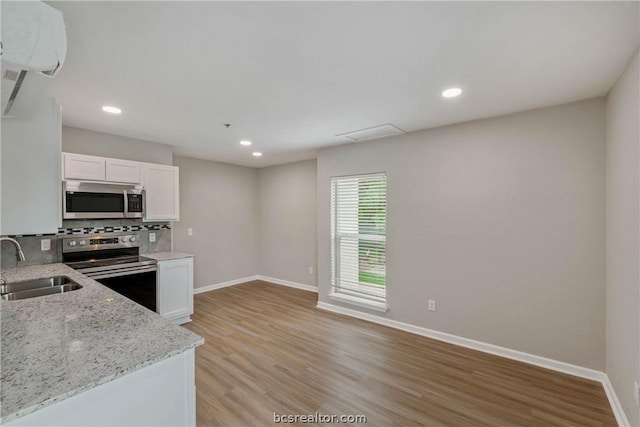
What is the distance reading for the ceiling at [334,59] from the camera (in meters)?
1.42

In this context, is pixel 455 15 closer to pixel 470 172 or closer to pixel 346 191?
pixel 470 172

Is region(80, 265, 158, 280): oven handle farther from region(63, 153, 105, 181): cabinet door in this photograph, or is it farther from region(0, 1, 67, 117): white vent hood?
region(0, 1, 67, 117): white vent hood

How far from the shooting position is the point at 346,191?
4.20 metres

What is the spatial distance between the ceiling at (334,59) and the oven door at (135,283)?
1695mm

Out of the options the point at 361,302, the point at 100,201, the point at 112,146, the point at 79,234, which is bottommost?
the point at 361,302

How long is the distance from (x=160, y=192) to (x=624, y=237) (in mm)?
4674

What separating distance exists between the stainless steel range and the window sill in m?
2.38

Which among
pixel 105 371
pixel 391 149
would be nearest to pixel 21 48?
pixel 105 371

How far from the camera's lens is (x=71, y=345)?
1159 mm

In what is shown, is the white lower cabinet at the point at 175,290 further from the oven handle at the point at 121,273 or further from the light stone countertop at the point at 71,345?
the light stone countertop at the point at 71,345

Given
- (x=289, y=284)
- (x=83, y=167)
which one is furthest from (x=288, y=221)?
(x=83, y=167)

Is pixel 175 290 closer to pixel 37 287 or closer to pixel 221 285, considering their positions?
pixel 37 287

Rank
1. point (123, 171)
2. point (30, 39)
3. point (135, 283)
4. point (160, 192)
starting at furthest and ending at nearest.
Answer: point (160, 192), point (123, 171), point (135, 283), point (30, 39)

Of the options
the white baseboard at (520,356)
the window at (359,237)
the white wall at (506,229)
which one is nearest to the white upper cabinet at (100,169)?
the window at (359,237)
